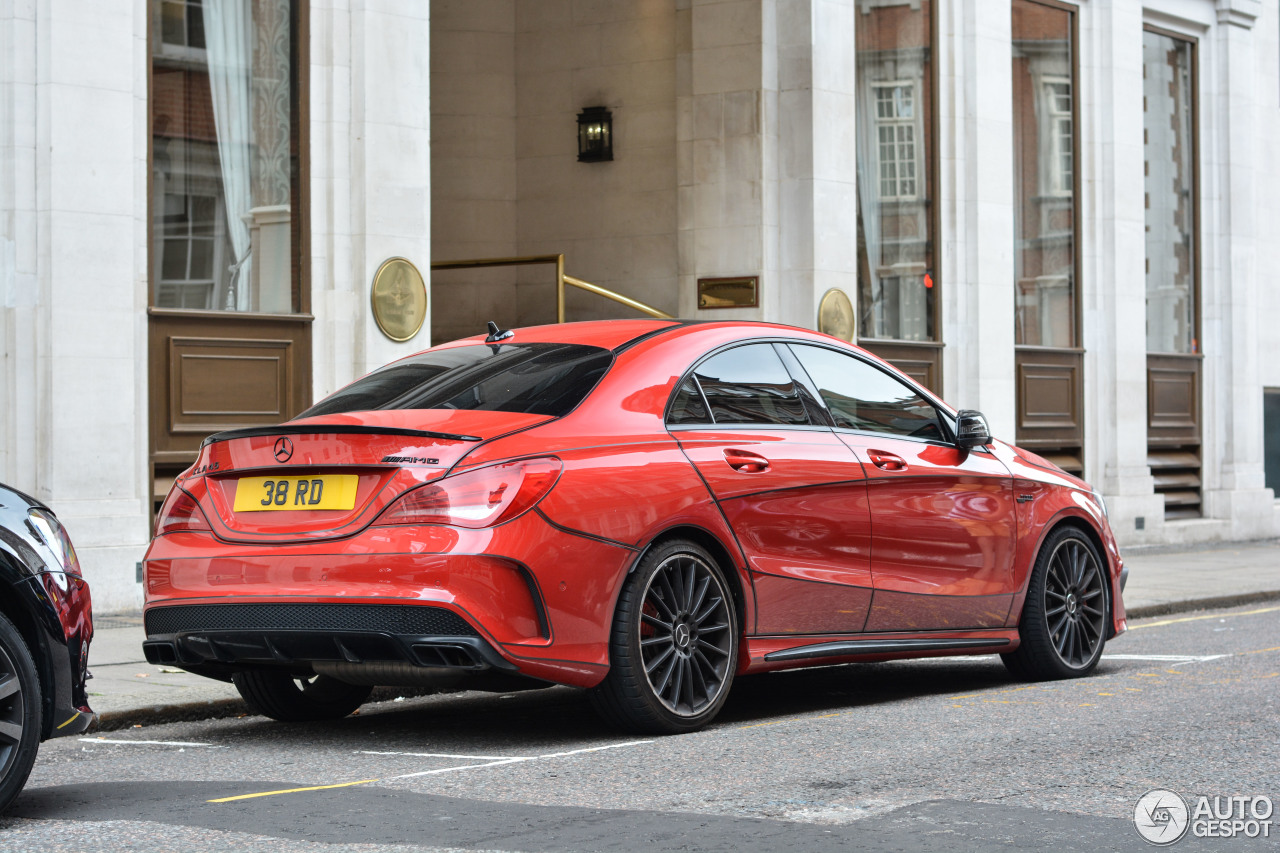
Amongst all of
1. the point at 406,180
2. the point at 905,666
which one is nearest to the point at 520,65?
the point at 406,180

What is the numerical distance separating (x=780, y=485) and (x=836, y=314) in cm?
964

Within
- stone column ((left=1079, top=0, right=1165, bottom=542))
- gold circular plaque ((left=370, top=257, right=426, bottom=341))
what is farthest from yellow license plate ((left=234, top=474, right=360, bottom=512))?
stone column ((left=1079, top=0, right=1165, bottom=542))

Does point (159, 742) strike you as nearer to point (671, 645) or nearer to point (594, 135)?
point (671, 645)

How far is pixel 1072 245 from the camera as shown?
63.5 feet

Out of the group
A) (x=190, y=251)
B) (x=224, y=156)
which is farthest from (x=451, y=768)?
(x=224, y=156)

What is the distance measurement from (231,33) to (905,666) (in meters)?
7.04

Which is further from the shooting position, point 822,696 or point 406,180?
point 406,180

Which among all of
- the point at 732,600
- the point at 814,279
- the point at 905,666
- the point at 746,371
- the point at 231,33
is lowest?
the point at 905,666

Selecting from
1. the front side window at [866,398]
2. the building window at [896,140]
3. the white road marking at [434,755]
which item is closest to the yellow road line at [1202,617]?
the front side window at [866,398]

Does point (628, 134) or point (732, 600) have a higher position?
point (628, 134)

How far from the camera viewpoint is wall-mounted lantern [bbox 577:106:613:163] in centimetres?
1784

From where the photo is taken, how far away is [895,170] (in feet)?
57.2

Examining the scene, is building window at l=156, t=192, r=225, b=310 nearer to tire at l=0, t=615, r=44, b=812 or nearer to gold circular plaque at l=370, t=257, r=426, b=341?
gold circular plaque at l=370, t=257, r=426, b=341

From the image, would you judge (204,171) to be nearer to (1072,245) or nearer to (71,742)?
(71,742)
